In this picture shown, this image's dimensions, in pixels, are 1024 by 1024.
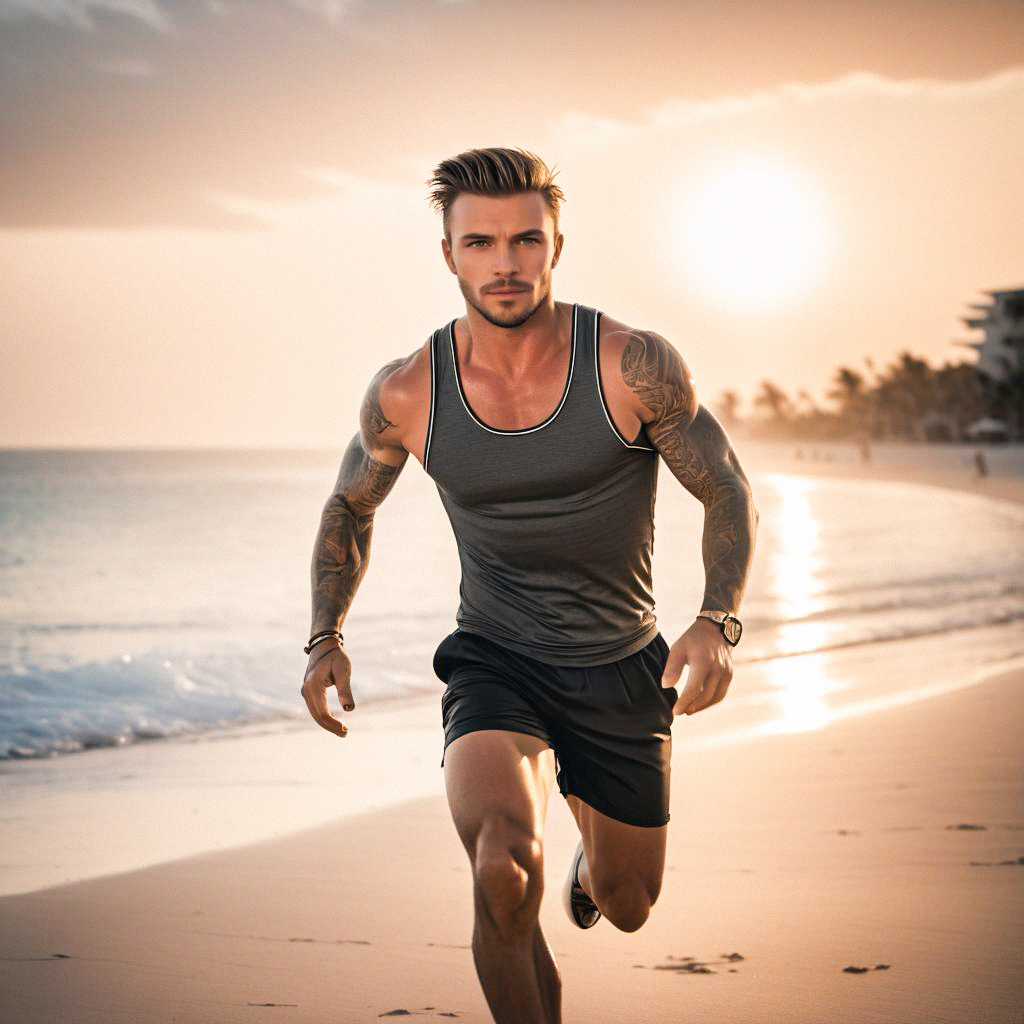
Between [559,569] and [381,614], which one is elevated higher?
[559,569]

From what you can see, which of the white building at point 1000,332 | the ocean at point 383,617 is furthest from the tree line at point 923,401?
the ocean at point 383,617

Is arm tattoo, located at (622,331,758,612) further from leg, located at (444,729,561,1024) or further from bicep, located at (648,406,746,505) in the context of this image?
leg, located at (444,729,561,1024)

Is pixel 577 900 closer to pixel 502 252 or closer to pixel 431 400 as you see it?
pixel 431 400

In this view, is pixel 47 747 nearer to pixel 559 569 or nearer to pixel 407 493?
pixel 559 569

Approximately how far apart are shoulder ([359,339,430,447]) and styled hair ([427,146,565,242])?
47 cm

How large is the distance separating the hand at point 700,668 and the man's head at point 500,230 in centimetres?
105

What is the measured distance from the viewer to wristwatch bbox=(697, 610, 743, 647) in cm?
366

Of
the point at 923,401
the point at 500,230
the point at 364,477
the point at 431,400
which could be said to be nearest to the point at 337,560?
the point at 364,477

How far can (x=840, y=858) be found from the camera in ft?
20.3

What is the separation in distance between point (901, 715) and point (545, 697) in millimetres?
6620

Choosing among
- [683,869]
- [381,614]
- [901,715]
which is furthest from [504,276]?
[381,614]

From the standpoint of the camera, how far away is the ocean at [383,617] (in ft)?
38.1

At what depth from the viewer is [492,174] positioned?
3.89 metres

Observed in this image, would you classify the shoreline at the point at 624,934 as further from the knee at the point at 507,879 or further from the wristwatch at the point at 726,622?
the wristwatch at the point at 726,622
